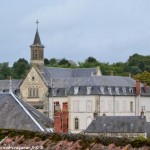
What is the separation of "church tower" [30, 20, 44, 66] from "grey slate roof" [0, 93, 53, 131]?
85.1m

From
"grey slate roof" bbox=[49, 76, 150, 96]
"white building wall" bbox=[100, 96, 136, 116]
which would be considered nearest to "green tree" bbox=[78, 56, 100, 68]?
"grey slate roof" bbox=[49, 76, 150, 96]

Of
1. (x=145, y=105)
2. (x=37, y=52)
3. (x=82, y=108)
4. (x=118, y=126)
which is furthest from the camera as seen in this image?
(x=37, y=52)

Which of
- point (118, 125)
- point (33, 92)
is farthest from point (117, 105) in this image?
point (118, 125)

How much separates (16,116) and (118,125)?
142 feet

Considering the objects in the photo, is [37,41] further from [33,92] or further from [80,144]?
[80,144]

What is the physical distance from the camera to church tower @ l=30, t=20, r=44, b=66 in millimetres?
129500

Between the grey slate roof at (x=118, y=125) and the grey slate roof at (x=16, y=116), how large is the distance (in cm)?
3860

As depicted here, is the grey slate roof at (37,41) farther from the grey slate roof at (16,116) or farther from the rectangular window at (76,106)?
the grey slate roof at (16,116)

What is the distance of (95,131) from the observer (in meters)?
82.0

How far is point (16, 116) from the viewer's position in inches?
1619

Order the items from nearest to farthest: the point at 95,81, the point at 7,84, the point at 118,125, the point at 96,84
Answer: the point at 118,125, the point at 96,84, the point at 95,81, the point at 7,84

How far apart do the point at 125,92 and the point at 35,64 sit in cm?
1958

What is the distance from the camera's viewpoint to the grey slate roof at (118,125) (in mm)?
81250

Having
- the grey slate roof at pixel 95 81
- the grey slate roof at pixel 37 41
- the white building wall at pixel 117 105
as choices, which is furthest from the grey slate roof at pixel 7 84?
the white building wall at pixel 117 105
